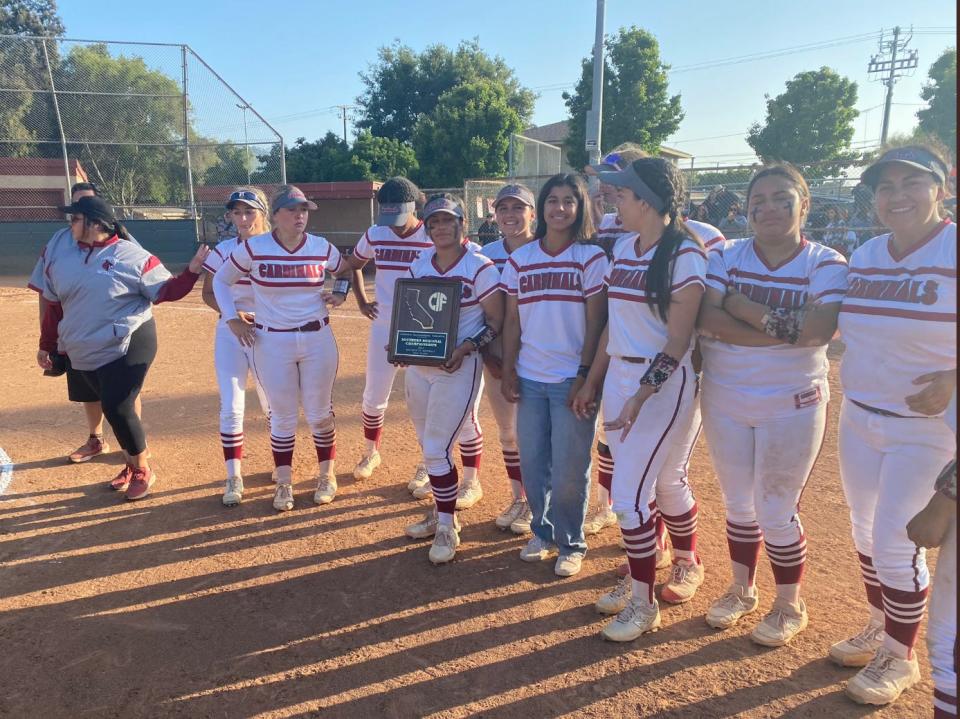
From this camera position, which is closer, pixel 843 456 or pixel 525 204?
pixel 843 456

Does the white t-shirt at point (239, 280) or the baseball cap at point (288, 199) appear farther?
the white t-shirt at point (239, 280)

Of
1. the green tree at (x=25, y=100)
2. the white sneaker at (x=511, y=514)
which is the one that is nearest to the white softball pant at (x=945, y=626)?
the white sneaker at (x=511, y=514)

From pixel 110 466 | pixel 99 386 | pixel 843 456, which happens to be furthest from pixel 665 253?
pixel 110 466

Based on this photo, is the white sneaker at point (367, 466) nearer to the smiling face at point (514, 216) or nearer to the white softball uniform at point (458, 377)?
the white softball uniform at point (458, 377)

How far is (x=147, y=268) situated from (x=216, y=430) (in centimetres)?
197

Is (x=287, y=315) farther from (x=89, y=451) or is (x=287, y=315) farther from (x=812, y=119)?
(x=812, y=119)

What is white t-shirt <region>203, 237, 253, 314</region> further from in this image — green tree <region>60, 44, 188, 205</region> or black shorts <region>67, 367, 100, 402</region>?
green tree <region>60, 44, 188, 205</region>

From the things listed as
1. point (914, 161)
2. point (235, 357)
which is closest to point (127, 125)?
point (235, 357)

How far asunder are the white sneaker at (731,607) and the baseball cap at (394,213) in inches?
121

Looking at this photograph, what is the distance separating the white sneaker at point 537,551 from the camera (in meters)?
3.81

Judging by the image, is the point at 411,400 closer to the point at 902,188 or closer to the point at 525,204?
the point at 525,204

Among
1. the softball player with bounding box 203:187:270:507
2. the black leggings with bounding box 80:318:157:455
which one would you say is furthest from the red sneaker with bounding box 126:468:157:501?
the softball player with bounding box 203:187:270:507

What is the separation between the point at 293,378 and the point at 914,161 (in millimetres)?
3613

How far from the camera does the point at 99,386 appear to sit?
4.70 m
